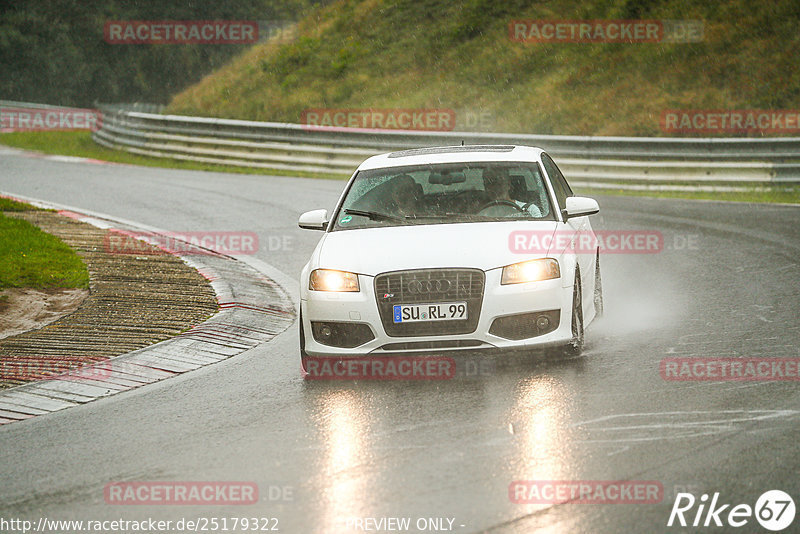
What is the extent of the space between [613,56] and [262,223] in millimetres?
18974

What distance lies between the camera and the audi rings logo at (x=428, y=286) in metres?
7.65

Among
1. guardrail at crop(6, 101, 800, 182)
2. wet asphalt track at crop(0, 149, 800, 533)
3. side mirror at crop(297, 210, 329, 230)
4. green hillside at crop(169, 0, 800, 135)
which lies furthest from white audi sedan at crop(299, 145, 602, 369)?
green hillside at crop(169, 0, 800, 135)

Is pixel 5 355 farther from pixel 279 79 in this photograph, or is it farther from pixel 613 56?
pixel 279 79

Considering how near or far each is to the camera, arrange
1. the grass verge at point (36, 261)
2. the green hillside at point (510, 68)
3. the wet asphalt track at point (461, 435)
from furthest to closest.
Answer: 1. the green hillside at point (510, 68)
2. the grass verge at point (36, 261)
3. the wet asphalt track at point (461, 435)

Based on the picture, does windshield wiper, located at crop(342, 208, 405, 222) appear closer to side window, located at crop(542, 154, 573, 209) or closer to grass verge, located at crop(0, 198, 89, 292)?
side window, located at crop(542, 154, 573, 209)

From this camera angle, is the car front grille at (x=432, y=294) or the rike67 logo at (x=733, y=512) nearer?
the rike67 logo at (x=733, y=512)

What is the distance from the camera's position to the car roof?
9.19 m

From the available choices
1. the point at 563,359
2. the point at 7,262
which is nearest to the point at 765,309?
the point at 563,359

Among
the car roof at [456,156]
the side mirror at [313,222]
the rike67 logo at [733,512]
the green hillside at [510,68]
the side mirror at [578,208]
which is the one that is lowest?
the rike67 logo at [733,512]

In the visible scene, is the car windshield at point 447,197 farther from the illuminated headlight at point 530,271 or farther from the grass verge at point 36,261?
the grass verge at point 36,261

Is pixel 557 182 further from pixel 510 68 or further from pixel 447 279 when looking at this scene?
pixel 510 68

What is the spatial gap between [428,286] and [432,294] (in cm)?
6

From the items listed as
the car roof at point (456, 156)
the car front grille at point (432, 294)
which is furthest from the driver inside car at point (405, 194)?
the car front grille at point (432, 294)

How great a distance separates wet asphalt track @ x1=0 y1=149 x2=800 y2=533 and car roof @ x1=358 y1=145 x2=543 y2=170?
1574 mm
